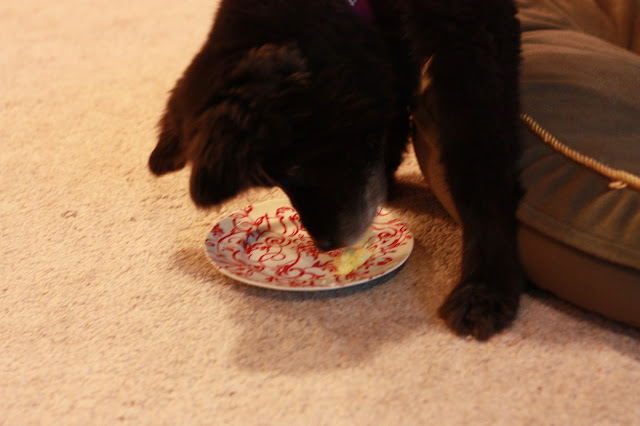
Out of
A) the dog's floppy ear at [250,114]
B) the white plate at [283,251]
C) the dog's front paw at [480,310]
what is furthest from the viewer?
the white plate at [283,251]

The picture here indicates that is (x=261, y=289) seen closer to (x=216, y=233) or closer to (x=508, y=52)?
(x=216, y=233)

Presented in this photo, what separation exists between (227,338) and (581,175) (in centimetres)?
61

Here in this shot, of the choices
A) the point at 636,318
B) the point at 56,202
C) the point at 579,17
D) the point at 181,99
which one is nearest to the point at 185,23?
the point at 56,202

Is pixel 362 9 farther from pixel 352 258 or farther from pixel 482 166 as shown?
pixel 352 258

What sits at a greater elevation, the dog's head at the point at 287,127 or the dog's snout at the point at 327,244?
the dog's head at the point at 287,127

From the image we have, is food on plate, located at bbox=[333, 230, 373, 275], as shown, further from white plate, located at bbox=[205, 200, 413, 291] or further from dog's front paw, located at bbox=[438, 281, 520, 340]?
dog's front paw, located at bbox=[438, 281, 520, 340]

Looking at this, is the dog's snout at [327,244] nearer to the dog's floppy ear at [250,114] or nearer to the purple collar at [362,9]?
the dog's floppy ear at [250,114]

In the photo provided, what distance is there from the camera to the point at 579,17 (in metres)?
1.57

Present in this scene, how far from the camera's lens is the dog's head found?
0.86 meters

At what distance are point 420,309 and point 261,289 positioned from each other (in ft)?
0.93

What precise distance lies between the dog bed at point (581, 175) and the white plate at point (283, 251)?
138mm

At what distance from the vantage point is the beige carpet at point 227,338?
2.81 ft

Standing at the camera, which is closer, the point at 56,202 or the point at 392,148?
the point at 392,148

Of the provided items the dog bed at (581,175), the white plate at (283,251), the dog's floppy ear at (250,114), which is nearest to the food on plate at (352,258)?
the white plate at (283,251)
